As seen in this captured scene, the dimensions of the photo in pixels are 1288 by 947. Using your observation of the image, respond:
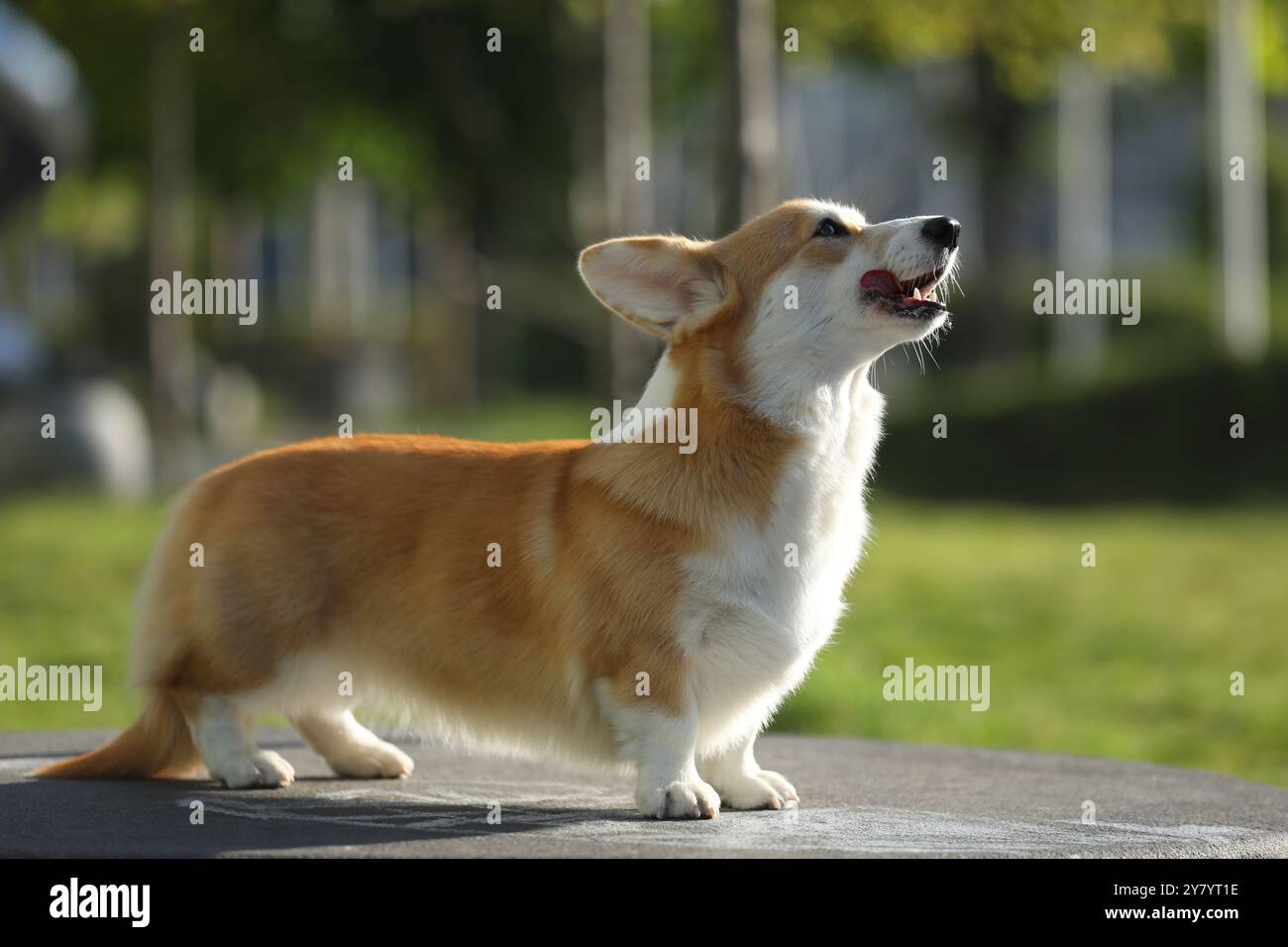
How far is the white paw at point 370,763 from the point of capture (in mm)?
5113

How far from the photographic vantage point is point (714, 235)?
29.5 feet

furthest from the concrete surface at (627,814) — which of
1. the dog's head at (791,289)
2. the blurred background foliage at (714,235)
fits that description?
the blurred background foliage at (714,235)

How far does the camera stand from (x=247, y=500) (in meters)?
4.79

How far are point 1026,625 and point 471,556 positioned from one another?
7.01m

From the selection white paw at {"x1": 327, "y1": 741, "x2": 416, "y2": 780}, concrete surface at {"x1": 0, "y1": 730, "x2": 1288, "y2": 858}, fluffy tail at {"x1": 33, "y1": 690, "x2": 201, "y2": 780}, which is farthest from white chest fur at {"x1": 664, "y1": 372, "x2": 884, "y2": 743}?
fluffy tail at {"x1": 33, "y1": 690, "x2": 201, "y2": 780}

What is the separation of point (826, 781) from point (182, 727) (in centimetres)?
193

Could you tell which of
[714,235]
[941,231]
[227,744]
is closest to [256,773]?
[227,744]

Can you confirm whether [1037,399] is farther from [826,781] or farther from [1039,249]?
[1039,249]

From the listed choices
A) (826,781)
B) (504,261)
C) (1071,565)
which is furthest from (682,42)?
(826,781)

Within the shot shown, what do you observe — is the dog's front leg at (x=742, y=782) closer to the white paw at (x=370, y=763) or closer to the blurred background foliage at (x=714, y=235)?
the white paw at (x=370, y=763)

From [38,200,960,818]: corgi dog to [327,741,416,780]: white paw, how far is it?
0.29m

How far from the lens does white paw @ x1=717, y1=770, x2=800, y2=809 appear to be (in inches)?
182

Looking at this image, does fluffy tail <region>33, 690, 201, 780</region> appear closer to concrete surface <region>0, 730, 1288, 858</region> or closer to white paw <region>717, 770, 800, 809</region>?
concrete surface <region>0, 730, 1288, 858</region>

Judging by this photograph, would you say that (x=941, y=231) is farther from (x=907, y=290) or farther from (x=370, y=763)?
(x=370, y=763)
